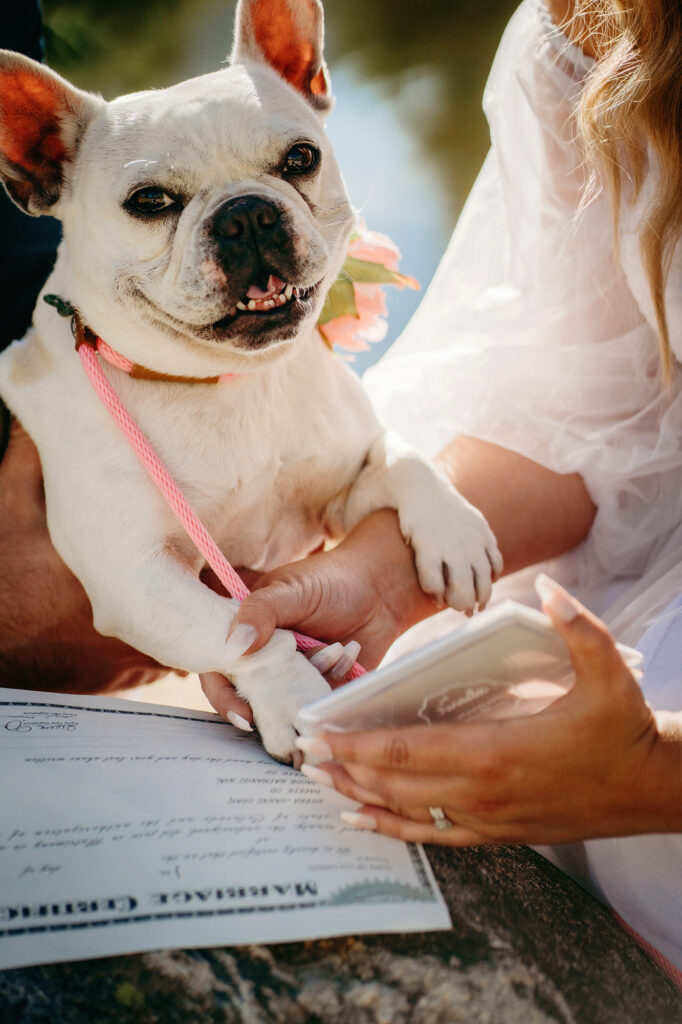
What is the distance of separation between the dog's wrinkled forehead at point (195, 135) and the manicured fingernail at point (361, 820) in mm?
680

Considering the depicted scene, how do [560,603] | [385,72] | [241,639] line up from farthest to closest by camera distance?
[385,72]
[241,639]
[560,603]

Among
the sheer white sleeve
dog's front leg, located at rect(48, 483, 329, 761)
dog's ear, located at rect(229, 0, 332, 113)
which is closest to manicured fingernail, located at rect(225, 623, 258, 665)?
dog's front leg, located at rect(48, 483, 329, 761)

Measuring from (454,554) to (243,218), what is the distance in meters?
0.45

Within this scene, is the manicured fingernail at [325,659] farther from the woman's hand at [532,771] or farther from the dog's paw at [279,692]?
the woman's hand at [532,771]

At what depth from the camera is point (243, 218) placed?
845mm

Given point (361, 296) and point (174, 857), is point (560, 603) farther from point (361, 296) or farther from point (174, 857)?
point (361, 296)

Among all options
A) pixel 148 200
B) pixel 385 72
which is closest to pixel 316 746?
pixel 148 200

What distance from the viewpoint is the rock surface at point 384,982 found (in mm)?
548

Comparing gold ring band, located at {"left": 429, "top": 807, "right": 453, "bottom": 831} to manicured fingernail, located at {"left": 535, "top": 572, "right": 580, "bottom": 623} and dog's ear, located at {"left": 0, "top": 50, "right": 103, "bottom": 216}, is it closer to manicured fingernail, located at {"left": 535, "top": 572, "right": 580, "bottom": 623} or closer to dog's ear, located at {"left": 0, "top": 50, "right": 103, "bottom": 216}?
manicured fingernail, located at {"left": 535, "top": 572, "right": 580, "bottom": 623}

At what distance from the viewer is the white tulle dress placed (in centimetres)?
117

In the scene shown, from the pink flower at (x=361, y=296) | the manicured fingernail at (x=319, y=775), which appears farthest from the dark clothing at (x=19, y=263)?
the manicured fingernail at (x=319, y=775)

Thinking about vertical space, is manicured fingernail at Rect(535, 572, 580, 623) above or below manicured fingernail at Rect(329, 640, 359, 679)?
above

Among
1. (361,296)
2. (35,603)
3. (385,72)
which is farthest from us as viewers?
(385,72)

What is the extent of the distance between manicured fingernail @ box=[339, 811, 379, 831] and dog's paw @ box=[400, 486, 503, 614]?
0.35 m
